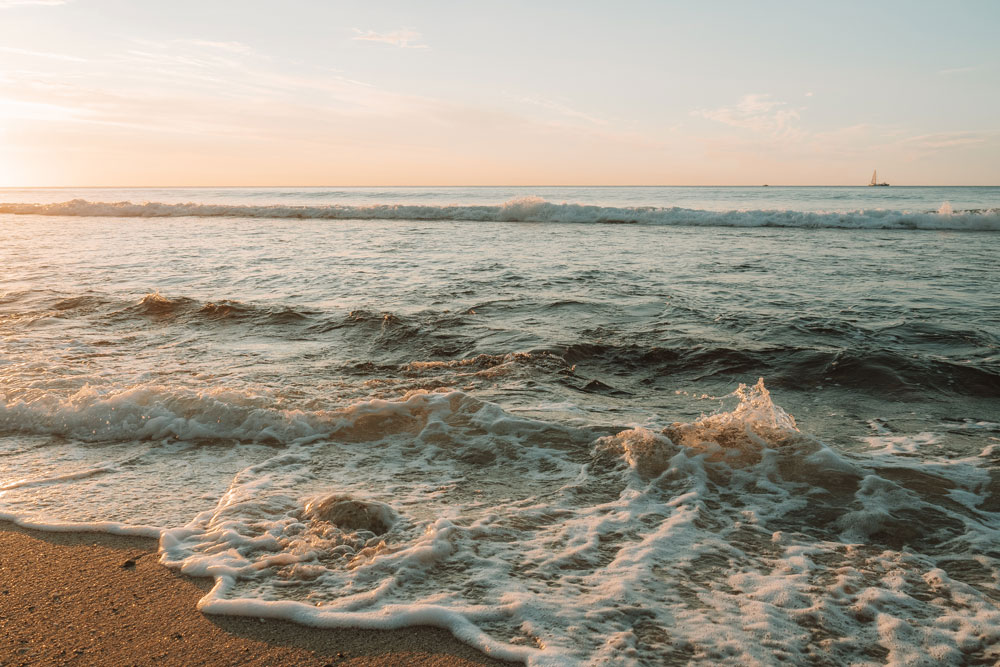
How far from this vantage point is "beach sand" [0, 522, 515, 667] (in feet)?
7.50

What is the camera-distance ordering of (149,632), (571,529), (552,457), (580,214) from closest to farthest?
(149,632) → (571,529) → (552,457) → (580,214)

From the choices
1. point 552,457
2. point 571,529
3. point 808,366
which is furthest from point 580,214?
point 571,529

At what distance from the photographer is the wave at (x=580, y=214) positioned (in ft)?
72.8

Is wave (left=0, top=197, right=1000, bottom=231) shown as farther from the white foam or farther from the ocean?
the white foam

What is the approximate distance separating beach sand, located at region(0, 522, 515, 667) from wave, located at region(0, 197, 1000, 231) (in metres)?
23.4

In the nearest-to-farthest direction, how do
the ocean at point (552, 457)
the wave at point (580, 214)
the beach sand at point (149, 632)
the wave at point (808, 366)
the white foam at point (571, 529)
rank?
the beach sand at point (149, 632) → the white foam at point (571, 529) → the ocean at point (552, 457) → the wave at point (808, 366) → the wave at point (580, 214)

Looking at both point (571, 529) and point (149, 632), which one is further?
point (571, 529)

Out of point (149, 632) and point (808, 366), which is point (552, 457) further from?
point (808, 366)

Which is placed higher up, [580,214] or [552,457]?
[580,214]

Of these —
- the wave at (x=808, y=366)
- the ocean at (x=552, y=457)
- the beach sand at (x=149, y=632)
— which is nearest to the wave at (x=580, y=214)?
the ocean at (x=552, y=457)

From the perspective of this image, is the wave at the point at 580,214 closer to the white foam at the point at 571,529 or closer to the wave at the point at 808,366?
the wave at the point at 808,366

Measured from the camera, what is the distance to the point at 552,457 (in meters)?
4.16

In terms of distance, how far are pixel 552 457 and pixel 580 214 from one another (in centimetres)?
2326

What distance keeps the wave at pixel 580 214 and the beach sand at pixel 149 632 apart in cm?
2343
